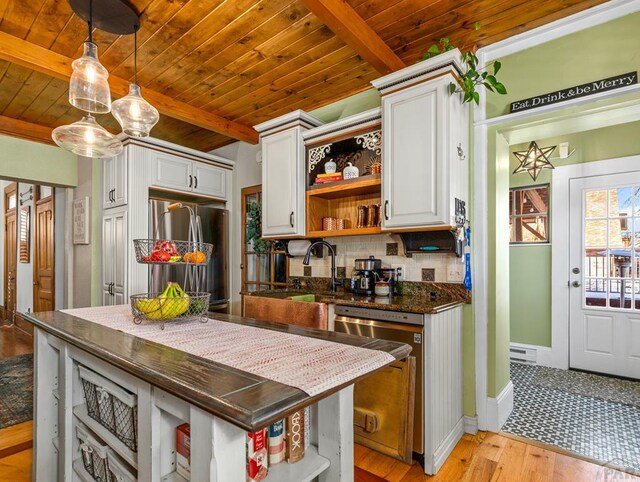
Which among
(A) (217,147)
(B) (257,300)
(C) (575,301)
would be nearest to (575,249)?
(C) (575,301)

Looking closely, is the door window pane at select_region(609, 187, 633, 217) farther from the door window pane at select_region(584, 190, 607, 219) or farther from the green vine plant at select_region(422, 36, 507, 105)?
the green vine plant at select_region(422, 36, 507, 105)

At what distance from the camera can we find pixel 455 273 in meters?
2.44

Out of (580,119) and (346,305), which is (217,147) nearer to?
(346,305)

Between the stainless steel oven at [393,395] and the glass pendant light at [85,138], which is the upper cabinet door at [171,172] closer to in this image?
the glass pendant light at [85,138]

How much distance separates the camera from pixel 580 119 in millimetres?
2180

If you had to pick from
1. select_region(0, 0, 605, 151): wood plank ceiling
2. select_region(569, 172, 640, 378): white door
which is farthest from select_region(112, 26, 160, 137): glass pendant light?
select_region(569, 172, 640, 378): white door

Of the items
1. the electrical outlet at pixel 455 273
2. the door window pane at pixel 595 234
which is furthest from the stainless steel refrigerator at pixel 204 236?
the door window pane at pixel 595 234

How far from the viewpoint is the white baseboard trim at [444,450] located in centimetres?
189

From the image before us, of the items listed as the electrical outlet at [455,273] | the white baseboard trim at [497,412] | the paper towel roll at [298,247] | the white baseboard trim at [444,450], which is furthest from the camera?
the paper towel roll at [298,247]

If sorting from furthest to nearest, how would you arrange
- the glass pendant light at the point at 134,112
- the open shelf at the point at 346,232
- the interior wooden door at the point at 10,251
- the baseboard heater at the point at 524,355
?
the interior wooden door at the point at 10,251, the baseboard heater at the point at 524,355, the open shelf at the point at 346,232, the glass pendant light at the point at 134,112

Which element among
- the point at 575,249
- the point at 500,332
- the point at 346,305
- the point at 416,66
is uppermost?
the point at 416,66

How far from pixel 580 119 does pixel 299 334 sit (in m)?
2.22

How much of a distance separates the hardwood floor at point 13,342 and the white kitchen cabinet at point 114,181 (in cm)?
216

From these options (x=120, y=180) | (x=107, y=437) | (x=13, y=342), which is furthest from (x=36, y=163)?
(x=107, y=437)
